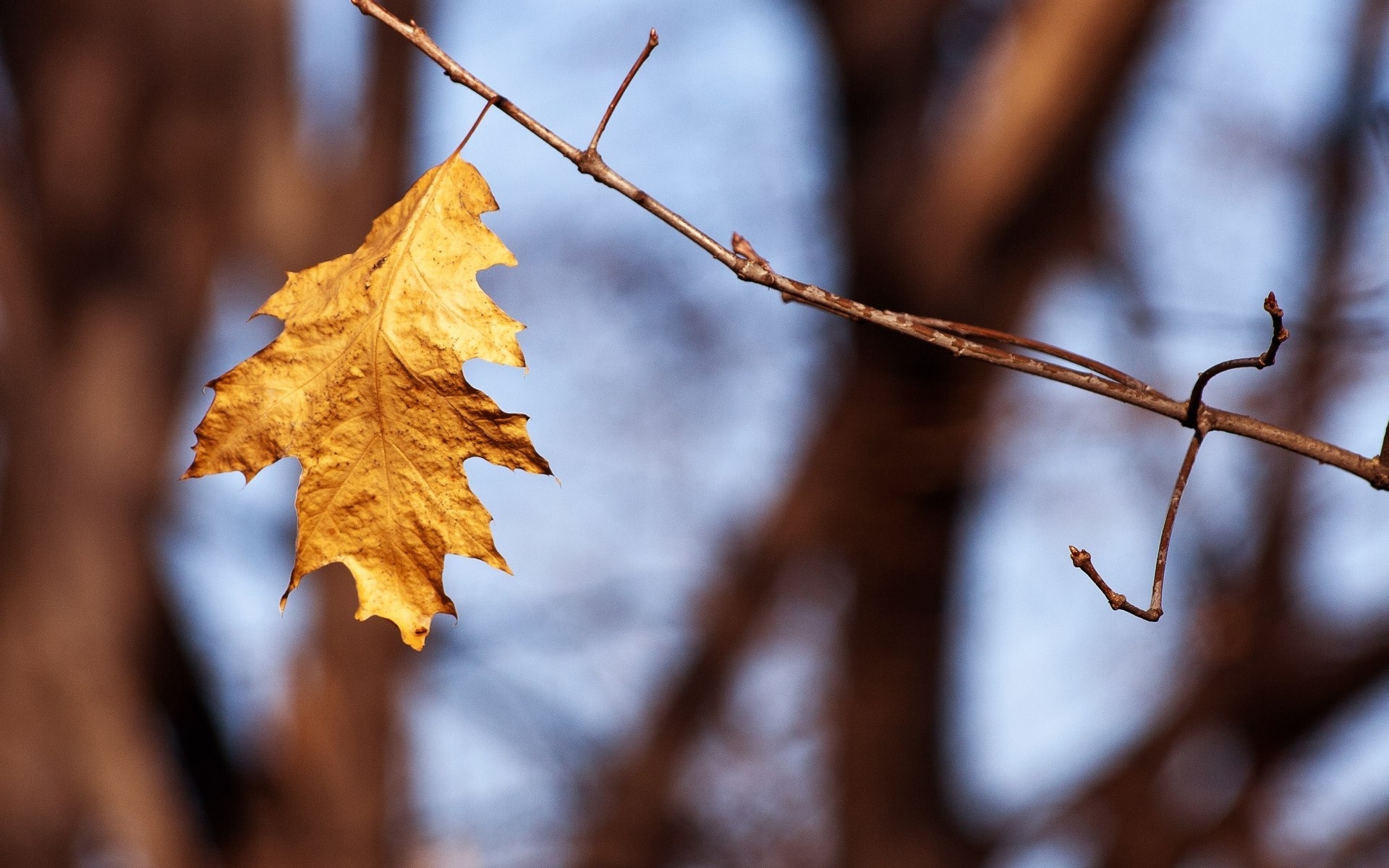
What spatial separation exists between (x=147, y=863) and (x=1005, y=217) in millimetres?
2989

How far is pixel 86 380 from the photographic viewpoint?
10.8 ft

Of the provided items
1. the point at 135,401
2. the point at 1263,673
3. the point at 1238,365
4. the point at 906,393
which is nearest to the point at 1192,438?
the point at 1238,365

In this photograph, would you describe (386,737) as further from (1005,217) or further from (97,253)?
(1005,217)

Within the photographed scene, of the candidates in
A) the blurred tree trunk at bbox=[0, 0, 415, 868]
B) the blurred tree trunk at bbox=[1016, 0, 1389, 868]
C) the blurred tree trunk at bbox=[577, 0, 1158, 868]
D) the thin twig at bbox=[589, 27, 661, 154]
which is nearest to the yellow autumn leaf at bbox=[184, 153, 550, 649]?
the thin twig at bbox=[589, 27, 661, 154]

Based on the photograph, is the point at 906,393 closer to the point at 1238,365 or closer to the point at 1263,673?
the point at 1263,673

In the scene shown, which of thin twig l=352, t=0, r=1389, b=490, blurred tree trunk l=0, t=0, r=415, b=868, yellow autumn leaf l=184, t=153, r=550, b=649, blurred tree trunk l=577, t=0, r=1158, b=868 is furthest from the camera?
blurred tree trunk l=0, t=0, r=415, b=868

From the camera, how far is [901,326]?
0.71 metres

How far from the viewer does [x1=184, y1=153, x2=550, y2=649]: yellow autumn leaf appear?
0.84 meters

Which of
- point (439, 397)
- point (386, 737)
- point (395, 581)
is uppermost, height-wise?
point (386, 737)

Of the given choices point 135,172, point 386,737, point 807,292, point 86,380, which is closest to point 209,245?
point 135,172

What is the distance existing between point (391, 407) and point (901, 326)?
42 centimetres

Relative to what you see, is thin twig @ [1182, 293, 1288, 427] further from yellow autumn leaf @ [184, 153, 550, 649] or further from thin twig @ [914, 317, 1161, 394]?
yellow autumn leaf @ [184, 153, 550, 649]

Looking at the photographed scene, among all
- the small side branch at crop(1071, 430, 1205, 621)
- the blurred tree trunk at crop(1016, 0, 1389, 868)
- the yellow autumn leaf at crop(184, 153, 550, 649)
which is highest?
the blurred tree trunk at crop(1016, 0, 1389, 868)

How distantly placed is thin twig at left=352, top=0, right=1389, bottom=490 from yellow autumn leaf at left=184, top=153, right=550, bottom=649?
16 centimetres
